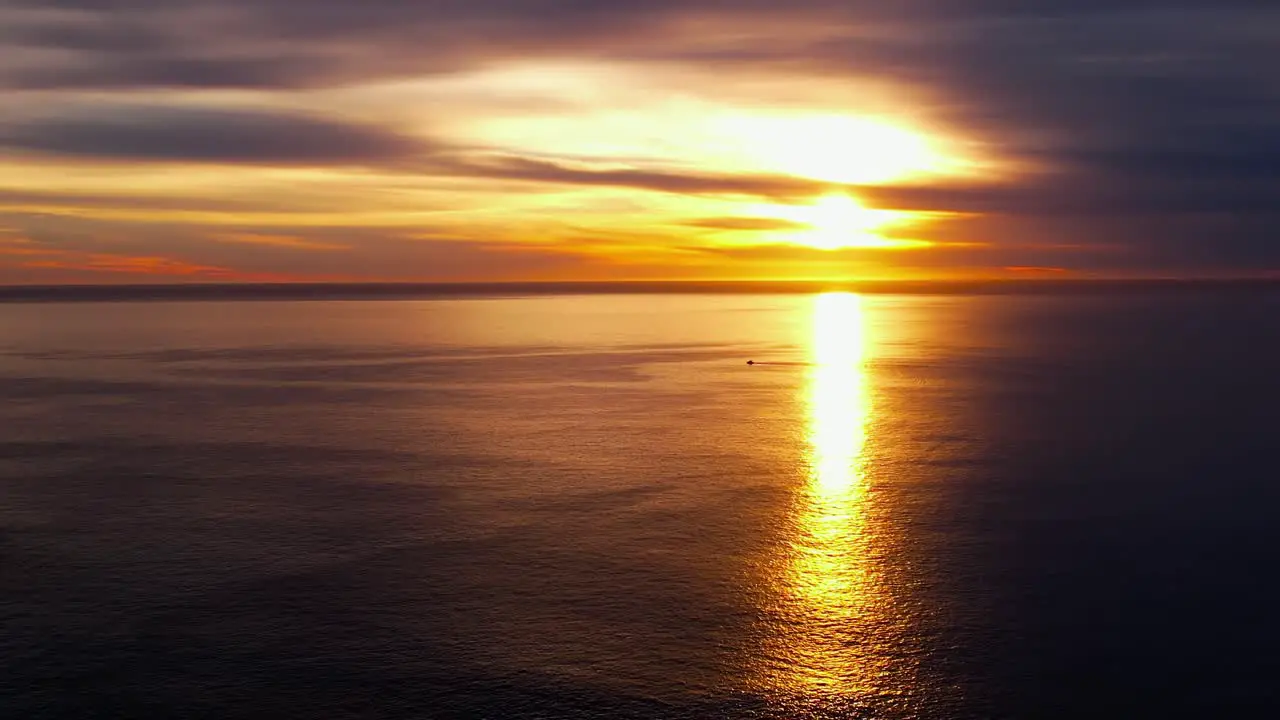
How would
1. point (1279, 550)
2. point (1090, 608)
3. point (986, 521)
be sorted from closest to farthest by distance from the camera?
point (1090, 608), point (1279, 550), point (986, 521)

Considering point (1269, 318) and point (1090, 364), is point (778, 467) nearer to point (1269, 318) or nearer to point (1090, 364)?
point (1090, 364)

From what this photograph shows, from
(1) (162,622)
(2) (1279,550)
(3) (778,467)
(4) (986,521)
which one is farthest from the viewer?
(3) (778,467)

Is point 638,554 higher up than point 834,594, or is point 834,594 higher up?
point 638,554

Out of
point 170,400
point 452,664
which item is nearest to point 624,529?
point 452,664

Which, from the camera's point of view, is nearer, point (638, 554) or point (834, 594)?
point (834, 594)

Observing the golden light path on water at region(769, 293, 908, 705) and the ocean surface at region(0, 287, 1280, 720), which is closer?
the ocean surface at region(0, 287, 1280, 720)
